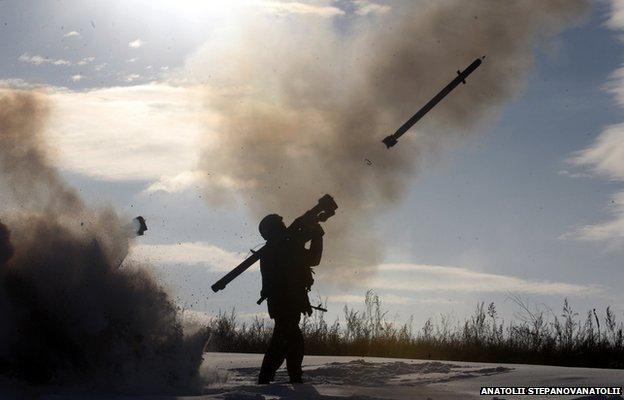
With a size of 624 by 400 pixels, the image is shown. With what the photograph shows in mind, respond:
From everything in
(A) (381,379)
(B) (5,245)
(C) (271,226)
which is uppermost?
(C) (271,226)

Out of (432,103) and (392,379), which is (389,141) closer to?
(432,103)

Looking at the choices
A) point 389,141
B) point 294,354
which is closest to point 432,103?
A: point 389,141

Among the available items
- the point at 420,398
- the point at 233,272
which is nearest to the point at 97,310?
the point at 233,272

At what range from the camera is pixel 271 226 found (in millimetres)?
14445

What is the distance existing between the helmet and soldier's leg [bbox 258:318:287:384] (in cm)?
132

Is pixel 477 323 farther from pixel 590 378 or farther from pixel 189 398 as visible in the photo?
pixel 189 398

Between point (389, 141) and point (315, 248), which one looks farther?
point (389, 141)

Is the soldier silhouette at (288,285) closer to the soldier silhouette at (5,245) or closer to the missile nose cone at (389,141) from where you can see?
the missile nose cone at (389,141)

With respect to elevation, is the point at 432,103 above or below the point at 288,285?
above

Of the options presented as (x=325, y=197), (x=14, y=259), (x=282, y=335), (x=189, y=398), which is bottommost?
(x=189, y=398)

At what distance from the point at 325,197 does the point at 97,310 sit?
3.75 m

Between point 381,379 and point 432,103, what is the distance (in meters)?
5.35

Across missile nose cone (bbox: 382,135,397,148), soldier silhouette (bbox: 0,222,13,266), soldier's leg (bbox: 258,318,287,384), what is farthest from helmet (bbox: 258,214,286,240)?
soldier silhouette (bbox: 0,222,13,266)

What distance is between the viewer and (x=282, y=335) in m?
13.9
